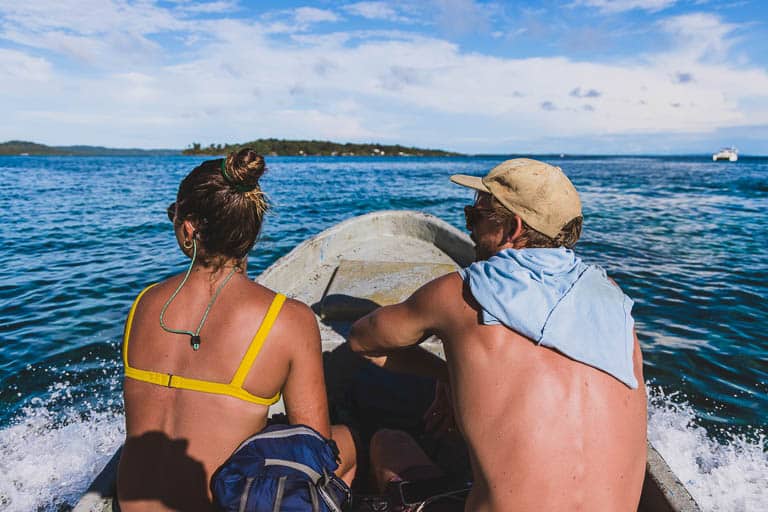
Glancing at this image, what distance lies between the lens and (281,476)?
4.80 ft

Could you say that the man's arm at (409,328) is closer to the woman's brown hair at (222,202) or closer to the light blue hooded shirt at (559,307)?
the light blue hooded shirt at (559,307)

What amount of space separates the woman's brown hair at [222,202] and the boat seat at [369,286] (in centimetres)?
217

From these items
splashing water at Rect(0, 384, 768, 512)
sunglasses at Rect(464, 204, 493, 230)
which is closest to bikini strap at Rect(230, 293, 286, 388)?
sunglasses at Rect(464, 204, 493, 230)

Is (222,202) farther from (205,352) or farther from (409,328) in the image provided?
(409,328)

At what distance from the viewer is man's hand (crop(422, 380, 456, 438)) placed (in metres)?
2.46

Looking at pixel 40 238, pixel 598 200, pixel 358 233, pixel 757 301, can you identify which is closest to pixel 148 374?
pixel 358 233

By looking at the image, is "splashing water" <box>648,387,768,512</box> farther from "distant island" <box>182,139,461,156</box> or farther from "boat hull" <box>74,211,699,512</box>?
"distant island" <box>182,139,461,156</box>

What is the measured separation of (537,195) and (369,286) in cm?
282

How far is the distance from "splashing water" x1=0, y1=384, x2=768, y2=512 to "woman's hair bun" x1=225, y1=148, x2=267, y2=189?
318cm

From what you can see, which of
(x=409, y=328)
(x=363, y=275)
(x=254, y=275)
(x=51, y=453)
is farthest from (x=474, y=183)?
(x=254, y=275)

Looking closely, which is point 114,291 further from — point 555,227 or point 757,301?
point 757,301

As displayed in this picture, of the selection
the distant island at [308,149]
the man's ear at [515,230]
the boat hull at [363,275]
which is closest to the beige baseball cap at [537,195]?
the man's ear at [515,230]

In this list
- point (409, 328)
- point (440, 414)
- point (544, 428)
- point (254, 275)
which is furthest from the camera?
point (254, 275)

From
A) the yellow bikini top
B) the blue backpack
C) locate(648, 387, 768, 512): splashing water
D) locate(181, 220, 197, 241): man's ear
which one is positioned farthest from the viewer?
locate(648, 387, 768, 512): splashing water
